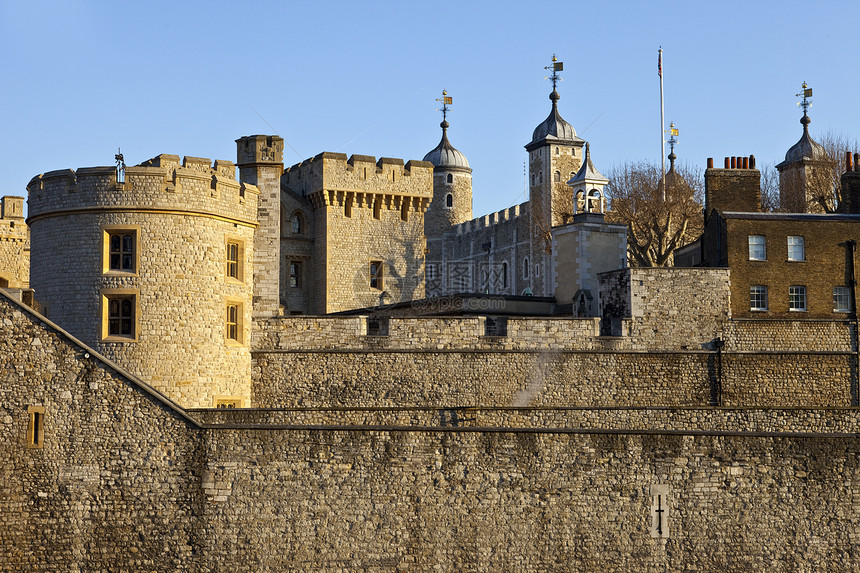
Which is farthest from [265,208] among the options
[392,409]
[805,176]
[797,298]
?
[805,176]

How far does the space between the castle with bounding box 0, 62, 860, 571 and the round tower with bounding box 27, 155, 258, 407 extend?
47 millimetres

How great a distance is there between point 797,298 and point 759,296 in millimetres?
1123

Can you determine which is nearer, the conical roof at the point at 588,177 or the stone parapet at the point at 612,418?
the stone parapet at the point at 612,418

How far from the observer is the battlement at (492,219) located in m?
71.2

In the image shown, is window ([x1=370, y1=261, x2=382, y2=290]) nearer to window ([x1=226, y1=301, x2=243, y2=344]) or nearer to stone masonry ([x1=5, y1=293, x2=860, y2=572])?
window ([x1=226, y1=301, x2=243, y2=344])

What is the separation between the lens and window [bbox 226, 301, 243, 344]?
27.7 metres

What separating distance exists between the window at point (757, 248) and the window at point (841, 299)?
Result: 209 cm

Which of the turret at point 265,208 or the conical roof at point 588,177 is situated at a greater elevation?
the conical roof at point 588,177

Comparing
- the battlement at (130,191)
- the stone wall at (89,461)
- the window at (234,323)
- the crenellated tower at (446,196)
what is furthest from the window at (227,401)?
the crenellated tower at (446,196)

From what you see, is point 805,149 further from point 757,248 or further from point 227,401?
point 227,401

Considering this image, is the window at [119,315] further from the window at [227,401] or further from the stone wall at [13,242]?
the stone wall at [13,242]

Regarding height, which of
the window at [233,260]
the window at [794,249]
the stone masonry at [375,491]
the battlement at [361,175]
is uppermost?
the battlement at [361,175]

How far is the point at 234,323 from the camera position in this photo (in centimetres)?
2789

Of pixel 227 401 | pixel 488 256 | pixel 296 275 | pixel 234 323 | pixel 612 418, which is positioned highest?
pixel 488 256
